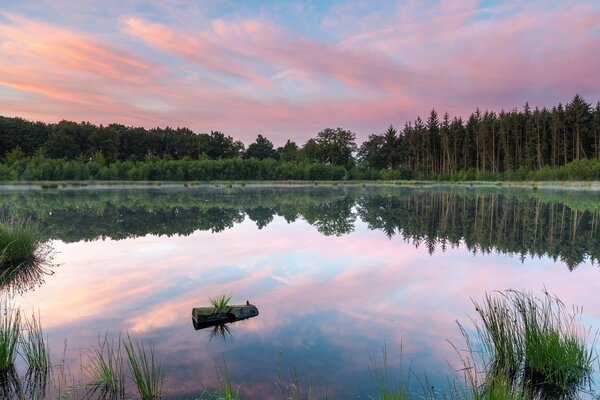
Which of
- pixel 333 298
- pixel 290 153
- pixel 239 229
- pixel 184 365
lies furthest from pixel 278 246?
pixel 290 153

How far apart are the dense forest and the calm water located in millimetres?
38127

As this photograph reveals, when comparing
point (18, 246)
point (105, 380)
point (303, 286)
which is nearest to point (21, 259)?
point (18, 246)

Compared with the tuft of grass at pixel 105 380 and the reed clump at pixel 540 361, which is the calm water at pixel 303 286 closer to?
the tuft of grass at pixel 105 380

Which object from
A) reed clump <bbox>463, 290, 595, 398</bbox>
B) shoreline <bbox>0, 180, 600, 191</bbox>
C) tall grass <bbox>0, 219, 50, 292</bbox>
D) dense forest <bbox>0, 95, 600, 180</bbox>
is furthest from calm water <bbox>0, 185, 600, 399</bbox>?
Result: dense forest <bbox>0, 95, 600, 180</bbox>

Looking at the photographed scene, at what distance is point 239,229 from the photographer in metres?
18.2

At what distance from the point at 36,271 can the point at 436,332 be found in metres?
8.84

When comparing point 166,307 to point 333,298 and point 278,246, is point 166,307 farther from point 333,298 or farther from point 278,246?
point 278,246

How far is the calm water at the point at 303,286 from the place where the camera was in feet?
18.3

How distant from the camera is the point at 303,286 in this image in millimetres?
9273

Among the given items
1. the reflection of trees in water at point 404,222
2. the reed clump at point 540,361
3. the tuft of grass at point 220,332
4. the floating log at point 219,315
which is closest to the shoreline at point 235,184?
the reflection of trees in water at point 404,222

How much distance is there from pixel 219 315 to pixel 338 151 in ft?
284

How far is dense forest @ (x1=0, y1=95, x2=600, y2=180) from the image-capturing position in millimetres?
59594

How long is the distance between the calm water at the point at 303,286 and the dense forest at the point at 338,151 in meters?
38.1

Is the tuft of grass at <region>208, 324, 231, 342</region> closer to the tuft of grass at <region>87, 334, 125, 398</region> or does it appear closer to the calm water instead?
the calm water
